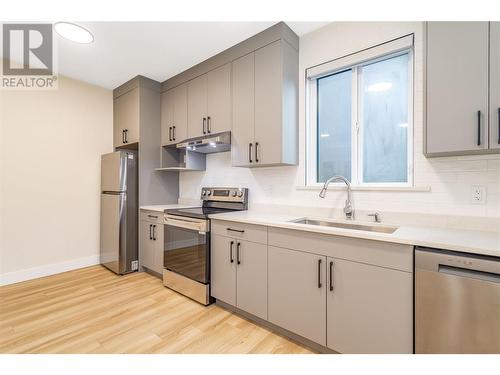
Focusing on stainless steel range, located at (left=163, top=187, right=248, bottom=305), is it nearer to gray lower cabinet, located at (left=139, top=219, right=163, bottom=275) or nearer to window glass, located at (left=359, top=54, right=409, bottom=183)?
gray lower cabinet, located at (left=139, top=219, right=163, bottom=275)

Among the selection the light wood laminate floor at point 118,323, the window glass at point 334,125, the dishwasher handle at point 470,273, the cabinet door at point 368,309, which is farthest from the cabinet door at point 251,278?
the dishwasher handle at point 470,273

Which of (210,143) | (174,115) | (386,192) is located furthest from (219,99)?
(386,192)

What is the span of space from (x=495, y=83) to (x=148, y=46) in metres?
2.79

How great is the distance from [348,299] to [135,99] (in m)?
3.34

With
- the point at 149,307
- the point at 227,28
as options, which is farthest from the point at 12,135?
the point at 227,28

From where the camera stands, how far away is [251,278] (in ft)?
6.43

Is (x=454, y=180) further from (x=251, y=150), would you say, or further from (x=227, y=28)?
(x=227, y=28)

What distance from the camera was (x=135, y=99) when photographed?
3.22 metres

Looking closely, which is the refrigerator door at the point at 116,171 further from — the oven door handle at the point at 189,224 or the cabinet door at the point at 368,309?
the cabinet door at the point at 368,309

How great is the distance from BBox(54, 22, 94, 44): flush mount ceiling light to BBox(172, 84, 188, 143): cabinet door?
39.8 inches

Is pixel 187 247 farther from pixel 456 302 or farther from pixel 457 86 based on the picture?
pixel 457 86

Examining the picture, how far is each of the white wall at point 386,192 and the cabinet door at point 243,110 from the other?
13.0 inches
